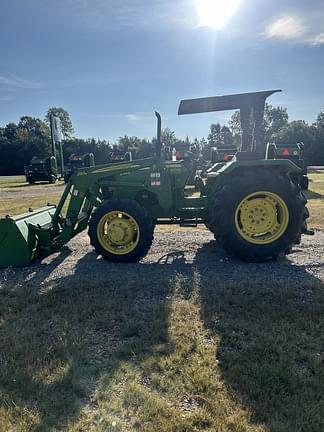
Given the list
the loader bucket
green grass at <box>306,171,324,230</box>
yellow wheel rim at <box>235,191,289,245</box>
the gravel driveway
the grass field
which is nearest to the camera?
the grass field

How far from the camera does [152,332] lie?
345cm

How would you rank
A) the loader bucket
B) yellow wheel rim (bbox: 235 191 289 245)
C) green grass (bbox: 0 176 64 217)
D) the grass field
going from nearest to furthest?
1. the grass field
2. the loader bucket
3. yellow wheel rim (bbox: 235 191 289 245)
4. green grass (bbox: 0 176 64 217)

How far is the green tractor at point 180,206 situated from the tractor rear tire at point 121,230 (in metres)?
0.01

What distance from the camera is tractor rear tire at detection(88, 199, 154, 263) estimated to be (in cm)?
549

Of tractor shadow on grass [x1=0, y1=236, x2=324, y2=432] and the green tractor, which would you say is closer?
tractor shadow on grass [x1=0, y1=236, x2=324, y2=432]

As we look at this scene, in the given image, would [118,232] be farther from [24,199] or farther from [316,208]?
[24,199]

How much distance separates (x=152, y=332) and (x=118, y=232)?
90.4 inches

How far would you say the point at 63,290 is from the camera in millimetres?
4527

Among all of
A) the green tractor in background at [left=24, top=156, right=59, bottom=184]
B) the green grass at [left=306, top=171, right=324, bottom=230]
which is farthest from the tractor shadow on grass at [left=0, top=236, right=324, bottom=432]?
the green tractor in background at [left=24, top=156, right=59, bottom=184]

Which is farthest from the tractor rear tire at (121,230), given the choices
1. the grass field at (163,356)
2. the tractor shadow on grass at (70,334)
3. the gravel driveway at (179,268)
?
the grass field at (163,356)

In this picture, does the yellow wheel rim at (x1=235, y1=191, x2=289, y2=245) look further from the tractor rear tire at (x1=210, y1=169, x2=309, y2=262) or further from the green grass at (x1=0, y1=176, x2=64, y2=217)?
the green grass at (x1=0, y1=176, x2=64, y2=217)

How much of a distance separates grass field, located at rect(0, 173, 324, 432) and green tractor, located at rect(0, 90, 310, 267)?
0.85m

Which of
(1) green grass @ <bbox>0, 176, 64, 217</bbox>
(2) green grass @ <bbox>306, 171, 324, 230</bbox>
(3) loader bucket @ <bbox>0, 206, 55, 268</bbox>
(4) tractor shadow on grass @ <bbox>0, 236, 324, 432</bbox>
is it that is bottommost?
(1) green grass @ <bbox>0, 176, 64, 217</bbox>

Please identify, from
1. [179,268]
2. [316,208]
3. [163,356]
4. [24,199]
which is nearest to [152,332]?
[163,356]
